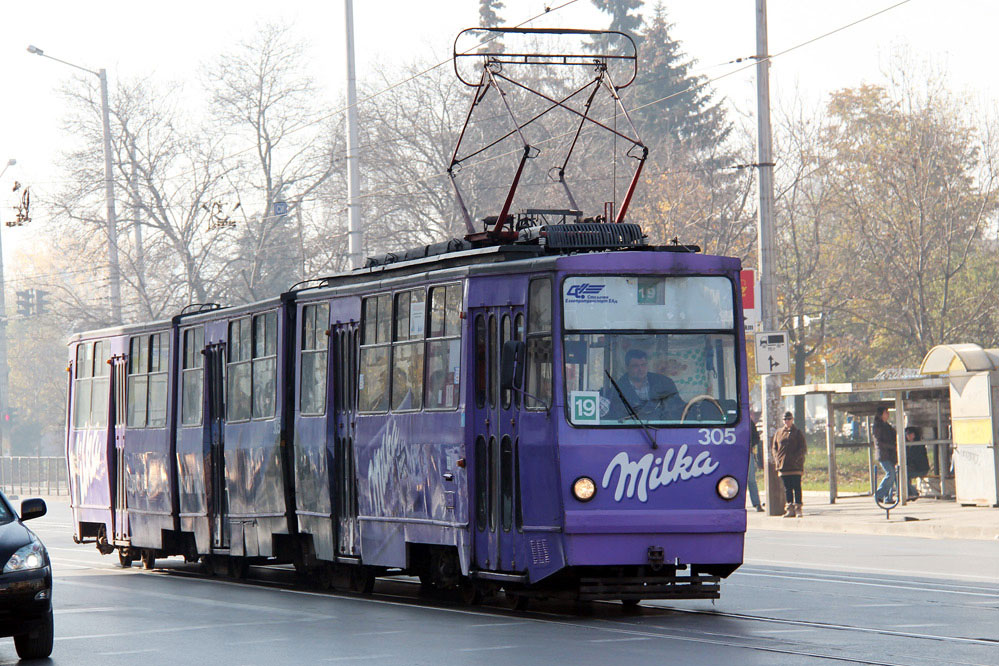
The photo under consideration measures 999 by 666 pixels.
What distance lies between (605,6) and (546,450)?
222ft

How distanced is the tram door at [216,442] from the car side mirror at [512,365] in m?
6.62

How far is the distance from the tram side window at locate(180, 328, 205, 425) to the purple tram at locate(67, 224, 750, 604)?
2181 millimetres

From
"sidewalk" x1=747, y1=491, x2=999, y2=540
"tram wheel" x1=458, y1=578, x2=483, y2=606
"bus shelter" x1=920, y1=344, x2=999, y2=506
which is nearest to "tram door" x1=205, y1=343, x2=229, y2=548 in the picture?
"tram wheel" x1=458, y1=578, x2=483, y2=606

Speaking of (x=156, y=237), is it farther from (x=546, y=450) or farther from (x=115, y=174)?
(x=546, y=450)

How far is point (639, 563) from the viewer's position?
12.0m

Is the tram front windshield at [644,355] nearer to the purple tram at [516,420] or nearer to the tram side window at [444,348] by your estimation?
the purple tram at [516,420]

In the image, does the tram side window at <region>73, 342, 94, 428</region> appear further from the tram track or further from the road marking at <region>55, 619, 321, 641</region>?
the road marking at <region>55, 619, 321, 641</region>

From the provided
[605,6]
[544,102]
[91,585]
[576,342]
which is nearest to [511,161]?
[544,102]

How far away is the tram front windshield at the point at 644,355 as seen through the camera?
40.6 ft

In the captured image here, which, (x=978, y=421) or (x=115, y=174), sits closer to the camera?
(x=978, y=421)

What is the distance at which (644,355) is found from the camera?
1245cm

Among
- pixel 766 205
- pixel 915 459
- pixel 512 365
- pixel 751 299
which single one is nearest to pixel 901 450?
pixel 915 459

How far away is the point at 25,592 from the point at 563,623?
12.9 ft

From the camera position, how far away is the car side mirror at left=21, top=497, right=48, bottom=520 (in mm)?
11151
